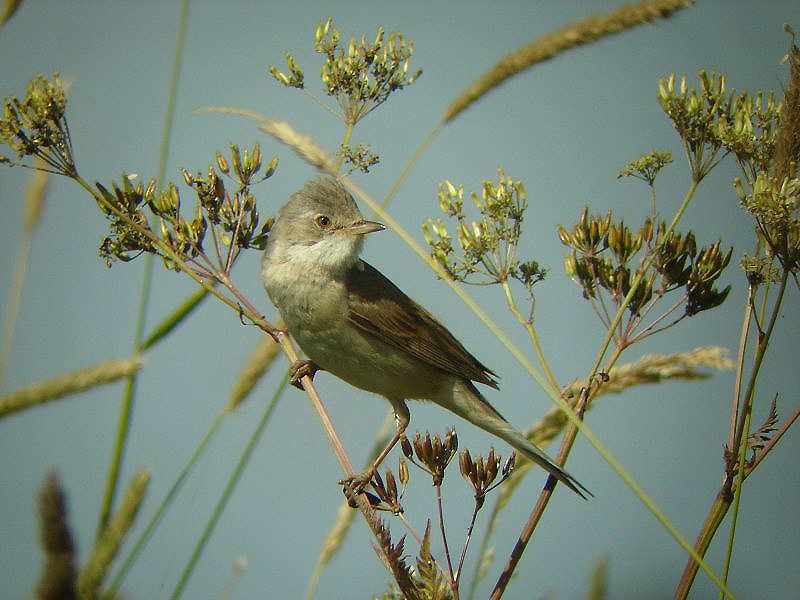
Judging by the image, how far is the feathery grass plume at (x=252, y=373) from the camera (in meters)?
3.06

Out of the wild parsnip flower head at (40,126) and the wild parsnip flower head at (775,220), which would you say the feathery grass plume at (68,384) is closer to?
the wild parsnip flower head at (40,126)

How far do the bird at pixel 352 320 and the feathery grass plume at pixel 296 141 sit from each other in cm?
60

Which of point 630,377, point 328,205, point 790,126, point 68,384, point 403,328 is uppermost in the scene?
point 328,205

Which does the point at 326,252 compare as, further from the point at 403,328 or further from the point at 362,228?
the point at 403,328

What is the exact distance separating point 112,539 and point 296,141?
1.44 m

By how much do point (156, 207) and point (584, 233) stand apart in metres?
1.41

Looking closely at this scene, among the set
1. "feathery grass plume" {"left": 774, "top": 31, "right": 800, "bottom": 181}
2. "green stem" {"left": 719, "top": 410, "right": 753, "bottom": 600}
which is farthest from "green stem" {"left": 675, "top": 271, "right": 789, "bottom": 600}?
"feathery grass plume" {"left": 774, "top": 31, "right": 800, "bottom": 181}

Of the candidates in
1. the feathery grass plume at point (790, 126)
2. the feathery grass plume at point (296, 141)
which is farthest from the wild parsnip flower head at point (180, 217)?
the feathery grass plume at point (790, 126)

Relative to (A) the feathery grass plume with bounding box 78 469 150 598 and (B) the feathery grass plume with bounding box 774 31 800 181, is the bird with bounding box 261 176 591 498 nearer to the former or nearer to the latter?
(A) the feathery grass plume with bounding box 78 469 150 598

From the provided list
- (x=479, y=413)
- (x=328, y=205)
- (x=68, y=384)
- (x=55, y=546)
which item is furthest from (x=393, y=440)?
(x=55, y=546)

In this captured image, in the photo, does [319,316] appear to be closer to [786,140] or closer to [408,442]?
[408,442]

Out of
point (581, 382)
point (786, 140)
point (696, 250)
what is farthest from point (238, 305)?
point (786, 140)

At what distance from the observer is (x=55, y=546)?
1.24 meters

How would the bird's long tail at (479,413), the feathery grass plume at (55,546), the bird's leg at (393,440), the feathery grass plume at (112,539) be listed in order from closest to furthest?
the feathery grass plume at (55,546) < the feathery grass plume at (112,539) < the bird's leg at (393,440) < the bird's long tail at (479,413)
